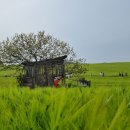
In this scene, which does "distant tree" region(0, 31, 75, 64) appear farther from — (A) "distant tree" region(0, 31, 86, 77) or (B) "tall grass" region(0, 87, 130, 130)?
(B) "tall grass" region(0, 87, 130, 130)

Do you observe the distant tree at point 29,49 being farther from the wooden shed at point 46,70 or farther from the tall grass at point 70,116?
the tall grass at point 70,116

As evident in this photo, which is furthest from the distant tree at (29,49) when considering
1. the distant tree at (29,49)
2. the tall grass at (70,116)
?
the tall grass at (70,116)

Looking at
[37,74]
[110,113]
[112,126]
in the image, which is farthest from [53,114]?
[37,74]

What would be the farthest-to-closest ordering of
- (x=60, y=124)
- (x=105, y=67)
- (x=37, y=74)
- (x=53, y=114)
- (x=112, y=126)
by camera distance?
(x=105, y=67)
(x=37, y=74)
(x=53, y=114)
(x=60, y=124)
(x=112, y=126)

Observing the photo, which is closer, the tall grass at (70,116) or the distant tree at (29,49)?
the tall grass at (70,116)

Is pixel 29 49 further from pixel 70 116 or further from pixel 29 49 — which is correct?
pixel 70 116

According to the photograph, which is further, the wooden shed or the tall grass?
the wooden shed

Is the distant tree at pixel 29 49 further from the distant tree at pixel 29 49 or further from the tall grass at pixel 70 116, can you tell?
the tall grass at pixel 70 116

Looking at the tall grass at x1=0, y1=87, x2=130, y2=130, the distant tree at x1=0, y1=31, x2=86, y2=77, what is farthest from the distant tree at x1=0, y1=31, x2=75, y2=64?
the tall grass at x1=0, y1=87, x2=130, y2=130

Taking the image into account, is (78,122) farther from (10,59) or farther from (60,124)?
(10,59)

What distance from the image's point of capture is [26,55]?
6412 cm

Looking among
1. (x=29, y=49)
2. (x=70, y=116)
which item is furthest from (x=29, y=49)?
(x=70, y=116)

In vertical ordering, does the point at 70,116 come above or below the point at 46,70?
below

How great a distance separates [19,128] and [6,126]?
6 cm
